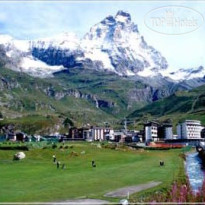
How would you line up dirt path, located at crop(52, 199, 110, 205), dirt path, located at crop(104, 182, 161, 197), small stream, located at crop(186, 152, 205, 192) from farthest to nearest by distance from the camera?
small stream, located at crop(186, 152, 205, 192), dirt path, located at crop(104, 182, 161, 197), dirt path, located at crop(52, 199, 110, 205)

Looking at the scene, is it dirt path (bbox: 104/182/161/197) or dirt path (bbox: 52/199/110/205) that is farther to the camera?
dirt path (bbox: 104/182/161/197)

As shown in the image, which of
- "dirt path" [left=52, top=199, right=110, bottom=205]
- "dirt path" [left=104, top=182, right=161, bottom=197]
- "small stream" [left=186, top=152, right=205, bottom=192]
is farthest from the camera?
"small stream" [left=186, top=152, right=205, bottom=192]

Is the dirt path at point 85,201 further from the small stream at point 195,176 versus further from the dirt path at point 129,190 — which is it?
the small stream at point 195,176

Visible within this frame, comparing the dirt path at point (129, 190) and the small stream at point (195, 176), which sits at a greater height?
the dirt path at point (129, 190)

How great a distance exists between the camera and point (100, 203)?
3703 centimetres

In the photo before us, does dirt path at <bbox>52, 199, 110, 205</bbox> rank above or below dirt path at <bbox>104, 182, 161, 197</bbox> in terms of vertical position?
below

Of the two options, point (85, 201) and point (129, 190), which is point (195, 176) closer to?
point (129, 190)

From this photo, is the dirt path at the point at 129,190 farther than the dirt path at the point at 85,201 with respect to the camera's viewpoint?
Yes

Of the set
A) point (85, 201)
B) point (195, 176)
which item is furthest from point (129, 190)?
point (195, 176)

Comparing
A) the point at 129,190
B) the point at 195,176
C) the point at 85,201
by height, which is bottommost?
the point at 195,176

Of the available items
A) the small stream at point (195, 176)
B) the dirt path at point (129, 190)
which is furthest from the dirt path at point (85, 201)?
the small stream at point (195, 176)

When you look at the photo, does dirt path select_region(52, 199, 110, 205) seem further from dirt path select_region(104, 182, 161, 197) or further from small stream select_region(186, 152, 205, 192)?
small stream select_region(186, 152, 205, 192)

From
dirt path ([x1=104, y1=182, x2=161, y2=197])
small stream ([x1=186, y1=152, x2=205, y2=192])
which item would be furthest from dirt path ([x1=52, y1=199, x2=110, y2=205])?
small stream ([x1=186, y1=152, x2=205, y2=192])

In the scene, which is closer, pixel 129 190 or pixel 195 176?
pixel 129 190
